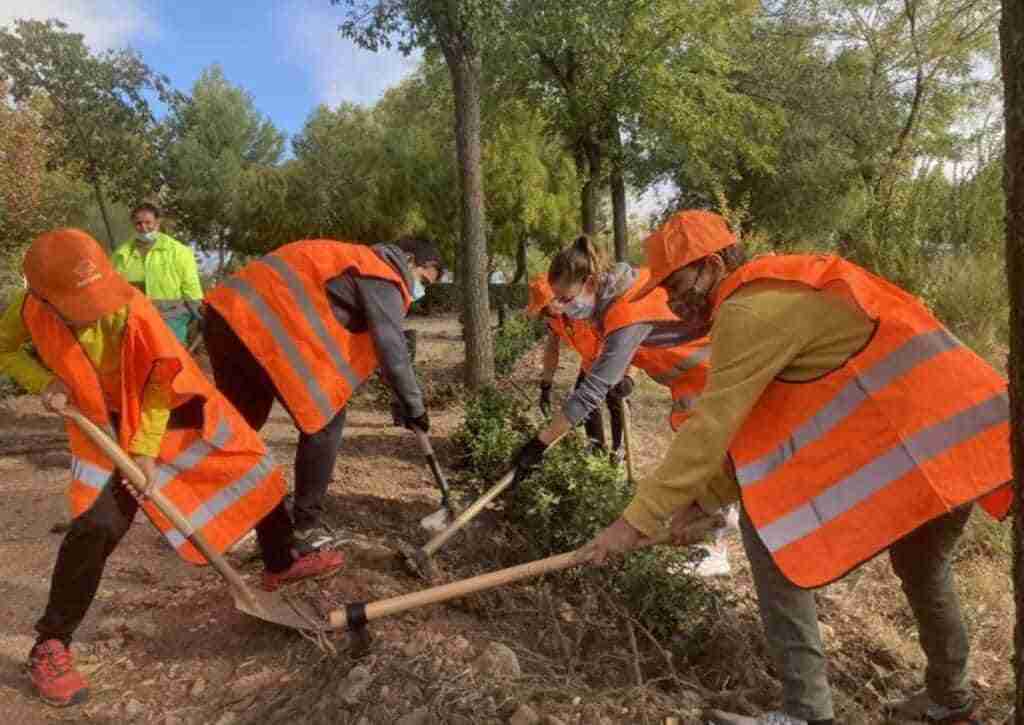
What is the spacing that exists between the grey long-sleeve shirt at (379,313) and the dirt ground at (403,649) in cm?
91

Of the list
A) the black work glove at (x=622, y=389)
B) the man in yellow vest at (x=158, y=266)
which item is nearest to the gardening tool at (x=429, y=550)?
the black work glove at (x=622, y=389)

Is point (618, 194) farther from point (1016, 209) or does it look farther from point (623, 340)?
point (1016, 209)

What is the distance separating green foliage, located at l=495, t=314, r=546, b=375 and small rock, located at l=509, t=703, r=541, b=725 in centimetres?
781

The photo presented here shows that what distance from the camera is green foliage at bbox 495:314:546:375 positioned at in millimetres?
10477

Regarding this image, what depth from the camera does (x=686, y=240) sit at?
2.36 metres

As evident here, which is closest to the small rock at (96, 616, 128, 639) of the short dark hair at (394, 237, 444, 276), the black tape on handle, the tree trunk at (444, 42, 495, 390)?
the black tape on handle

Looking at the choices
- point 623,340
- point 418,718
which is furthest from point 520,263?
point 418,718

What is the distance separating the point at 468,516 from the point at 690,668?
3.75ft

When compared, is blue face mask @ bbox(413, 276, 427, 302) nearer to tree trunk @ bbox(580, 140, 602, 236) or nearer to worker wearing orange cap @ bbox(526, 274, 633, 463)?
worker wearing orange cap @ bbox(526, 274, 633, 463)

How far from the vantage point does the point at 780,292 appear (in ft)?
6.97

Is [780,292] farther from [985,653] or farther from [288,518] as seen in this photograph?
[985,653]

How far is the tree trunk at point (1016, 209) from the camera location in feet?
5.08

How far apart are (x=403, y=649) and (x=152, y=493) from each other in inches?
39.1

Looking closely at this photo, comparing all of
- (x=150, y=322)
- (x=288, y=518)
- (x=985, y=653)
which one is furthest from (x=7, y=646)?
(x=985, y=653)
